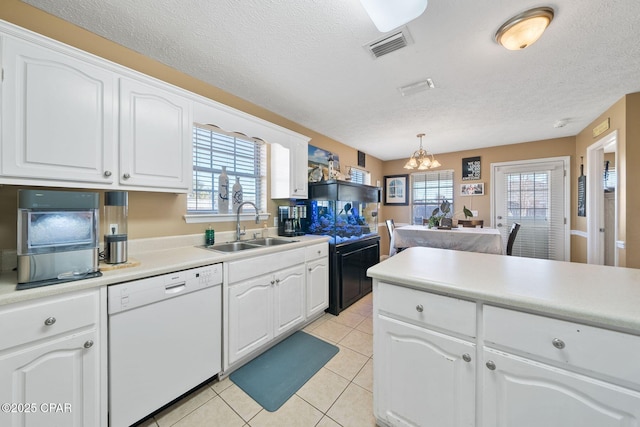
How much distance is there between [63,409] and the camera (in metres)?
1.06

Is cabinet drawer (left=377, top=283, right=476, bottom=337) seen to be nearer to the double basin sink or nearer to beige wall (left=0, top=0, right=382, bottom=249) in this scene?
the double basin sink

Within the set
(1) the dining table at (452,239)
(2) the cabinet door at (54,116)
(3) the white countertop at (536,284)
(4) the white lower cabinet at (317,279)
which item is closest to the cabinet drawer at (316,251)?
(4) the white lower cabinet at (317,279)

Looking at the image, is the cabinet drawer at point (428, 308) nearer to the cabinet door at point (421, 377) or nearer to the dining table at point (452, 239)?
the cabinet door at point (421, 377)

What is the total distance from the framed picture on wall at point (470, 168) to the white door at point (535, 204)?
280mm

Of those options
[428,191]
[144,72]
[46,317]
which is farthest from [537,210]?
[46,317]

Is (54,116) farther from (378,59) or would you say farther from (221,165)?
(378,59)

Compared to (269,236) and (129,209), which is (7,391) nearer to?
(129,209)

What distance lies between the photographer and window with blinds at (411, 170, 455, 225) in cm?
506

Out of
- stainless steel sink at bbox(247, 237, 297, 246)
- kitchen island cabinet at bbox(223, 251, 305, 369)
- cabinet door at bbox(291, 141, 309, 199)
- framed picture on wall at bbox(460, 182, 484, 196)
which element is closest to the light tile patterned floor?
kitchen island cabinet at bbox(223, 251, 305, 369)

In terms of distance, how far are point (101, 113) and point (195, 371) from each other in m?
1.75

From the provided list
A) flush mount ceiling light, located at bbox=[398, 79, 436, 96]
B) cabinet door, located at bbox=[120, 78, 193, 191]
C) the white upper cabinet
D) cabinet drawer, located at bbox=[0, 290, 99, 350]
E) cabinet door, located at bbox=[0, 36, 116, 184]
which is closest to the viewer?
cabinet drawer, located at bbox=[0, 290, 99, 350]

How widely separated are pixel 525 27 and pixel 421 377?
7.03 ft

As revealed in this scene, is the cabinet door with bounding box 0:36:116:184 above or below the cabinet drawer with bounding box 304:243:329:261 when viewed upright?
above

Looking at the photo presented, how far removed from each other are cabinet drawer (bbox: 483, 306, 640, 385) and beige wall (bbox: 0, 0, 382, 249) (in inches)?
89.2
